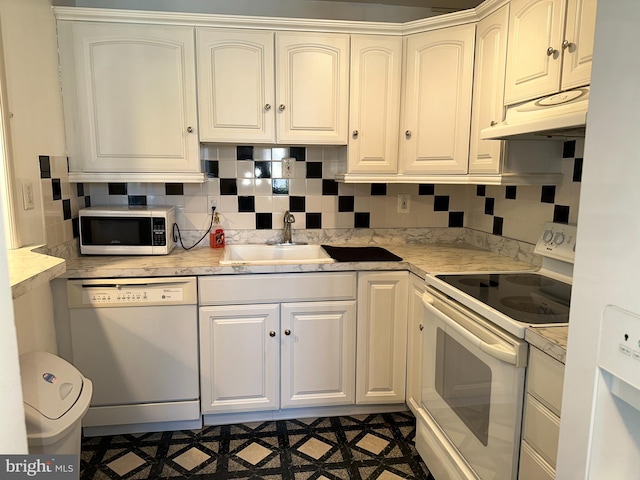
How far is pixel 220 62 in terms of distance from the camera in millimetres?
2273

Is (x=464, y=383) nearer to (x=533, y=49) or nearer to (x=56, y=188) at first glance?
(x=533, y=49)

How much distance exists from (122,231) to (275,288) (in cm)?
85

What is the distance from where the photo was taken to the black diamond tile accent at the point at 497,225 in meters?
2.50

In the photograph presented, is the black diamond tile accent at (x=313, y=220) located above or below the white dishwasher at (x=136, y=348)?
above

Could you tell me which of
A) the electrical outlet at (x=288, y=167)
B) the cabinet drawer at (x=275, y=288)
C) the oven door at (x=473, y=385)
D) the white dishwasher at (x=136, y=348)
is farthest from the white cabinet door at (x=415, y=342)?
the white dishwasher at (x=136, y=348)

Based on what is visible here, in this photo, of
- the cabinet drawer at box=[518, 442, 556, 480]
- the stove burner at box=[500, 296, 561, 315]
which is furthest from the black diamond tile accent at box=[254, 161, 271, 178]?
the cabinet drawer at box=[518, 442, 556, 480]

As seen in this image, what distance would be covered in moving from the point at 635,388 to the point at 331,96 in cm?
202

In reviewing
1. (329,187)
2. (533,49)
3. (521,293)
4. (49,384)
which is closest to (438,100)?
(533,49)

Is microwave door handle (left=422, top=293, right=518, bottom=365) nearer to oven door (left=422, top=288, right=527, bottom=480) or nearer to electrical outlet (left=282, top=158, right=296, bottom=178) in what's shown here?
oven door (left=422, top=288, right=527, bottom=480)

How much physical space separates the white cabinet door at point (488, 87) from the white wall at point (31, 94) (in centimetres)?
206

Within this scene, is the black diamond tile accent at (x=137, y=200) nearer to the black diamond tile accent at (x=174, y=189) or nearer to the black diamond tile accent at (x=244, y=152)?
the black diamond tile accent at (x=174, y=189)

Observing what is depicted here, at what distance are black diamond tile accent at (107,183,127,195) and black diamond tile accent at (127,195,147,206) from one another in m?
0.05

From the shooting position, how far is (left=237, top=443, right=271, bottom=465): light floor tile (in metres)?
2.05

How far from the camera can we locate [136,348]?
214 cm
